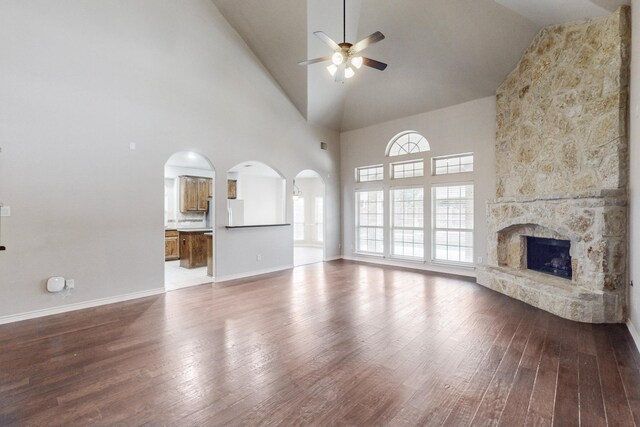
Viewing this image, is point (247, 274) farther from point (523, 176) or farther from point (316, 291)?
point (523, 176)

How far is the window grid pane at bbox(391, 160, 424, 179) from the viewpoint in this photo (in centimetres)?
719

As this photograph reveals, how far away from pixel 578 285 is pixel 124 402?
5.25 meters

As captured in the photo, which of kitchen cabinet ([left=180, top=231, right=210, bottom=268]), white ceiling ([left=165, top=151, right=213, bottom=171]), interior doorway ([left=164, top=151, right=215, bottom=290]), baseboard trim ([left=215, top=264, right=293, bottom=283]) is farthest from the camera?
white ceiling ([left=165, top=151, right=213, bottom=171])

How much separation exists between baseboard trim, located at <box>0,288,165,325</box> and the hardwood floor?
0.18m

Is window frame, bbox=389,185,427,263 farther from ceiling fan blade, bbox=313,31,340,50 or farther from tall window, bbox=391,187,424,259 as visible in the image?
ceiling fan blade, bbox=313,31,340,50

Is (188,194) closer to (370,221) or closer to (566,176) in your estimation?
(370,221)

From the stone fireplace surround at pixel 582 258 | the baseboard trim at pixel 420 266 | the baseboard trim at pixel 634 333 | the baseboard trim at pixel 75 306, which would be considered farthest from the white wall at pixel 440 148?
the baseboard trim at pixel 75 306

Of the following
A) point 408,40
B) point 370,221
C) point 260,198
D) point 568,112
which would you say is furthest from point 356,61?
point 260,198

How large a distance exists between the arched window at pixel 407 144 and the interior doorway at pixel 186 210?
4.63 m

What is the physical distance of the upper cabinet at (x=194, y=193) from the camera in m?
9.06

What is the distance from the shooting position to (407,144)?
7.44m

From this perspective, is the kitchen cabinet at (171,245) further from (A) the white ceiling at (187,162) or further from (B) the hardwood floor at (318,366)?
(B) the hardwood floor at (318,366)

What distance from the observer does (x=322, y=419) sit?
2.04m

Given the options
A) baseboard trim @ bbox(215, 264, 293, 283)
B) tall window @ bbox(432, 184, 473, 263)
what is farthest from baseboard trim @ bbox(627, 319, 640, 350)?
baseboard trim @ bbox(215, 264, 293, 283)
